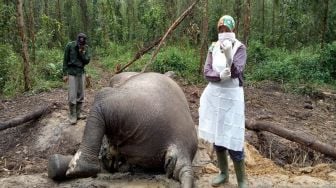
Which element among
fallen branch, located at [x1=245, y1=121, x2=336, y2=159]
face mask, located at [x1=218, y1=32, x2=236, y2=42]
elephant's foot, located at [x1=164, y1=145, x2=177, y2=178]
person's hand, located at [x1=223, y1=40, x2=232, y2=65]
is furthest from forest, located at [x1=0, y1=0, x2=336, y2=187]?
face mask, located at [x1=218, y1=32, x2=236, y2=42]

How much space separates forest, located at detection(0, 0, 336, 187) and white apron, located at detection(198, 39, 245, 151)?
2.81ft

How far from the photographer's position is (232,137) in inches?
198

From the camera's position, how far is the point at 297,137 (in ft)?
22.8

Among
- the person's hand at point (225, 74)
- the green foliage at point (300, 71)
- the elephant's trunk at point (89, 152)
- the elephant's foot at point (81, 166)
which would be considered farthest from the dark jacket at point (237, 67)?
the green foliage at point (300, 71)

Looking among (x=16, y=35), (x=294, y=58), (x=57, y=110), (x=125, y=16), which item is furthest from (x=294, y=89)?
(x=125, y=16)

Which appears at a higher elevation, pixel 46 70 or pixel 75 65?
pixel 75 65

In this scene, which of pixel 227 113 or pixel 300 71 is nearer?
pixel 227 113

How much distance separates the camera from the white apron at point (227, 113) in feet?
16.5

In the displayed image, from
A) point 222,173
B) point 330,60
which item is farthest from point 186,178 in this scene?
point 330,60

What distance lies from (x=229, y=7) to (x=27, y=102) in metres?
15.3

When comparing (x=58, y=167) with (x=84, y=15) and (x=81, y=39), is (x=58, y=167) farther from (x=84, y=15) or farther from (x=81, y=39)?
(x=84, y=15)

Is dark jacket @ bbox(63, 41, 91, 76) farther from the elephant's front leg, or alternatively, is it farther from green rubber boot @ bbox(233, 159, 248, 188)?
green rubber boot @ bbox(233, 159, 248, 188)

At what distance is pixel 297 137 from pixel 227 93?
7.85 ft

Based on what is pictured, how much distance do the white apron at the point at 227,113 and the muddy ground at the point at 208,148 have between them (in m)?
0.79
